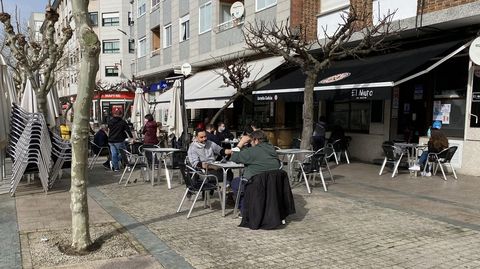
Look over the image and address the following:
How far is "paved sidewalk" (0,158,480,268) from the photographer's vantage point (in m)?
4.61

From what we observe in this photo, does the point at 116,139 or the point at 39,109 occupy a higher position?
the point at 39,109

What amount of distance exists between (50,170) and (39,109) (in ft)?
9.67

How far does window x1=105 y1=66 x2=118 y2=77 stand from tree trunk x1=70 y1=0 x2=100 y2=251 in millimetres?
41887

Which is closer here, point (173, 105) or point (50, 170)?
point (50, 170)

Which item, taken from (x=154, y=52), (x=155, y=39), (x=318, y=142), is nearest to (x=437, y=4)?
(x=318, y=142)

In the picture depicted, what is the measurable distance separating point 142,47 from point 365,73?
861 inches

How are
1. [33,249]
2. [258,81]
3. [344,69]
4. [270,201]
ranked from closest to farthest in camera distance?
[33,249] → [270,201] → [344,69] → [258,81]

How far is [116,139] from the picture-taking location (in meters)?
11.2

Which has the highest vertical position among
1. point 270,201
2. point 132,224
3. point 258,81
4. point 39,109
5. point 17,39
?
point 17,39

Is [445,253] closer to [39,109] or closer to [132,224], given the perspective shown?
[132,224]

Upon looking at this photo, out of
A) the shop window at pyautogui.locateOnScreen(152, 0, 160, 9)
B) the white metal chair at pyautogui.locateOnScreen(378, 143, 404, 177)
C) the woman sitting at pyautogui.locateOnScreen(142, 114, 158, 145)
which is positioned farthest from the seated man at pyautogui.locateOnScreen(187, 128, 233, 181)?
the shop window at pyautogui.locateOnScreen(152, 0, 160, 9)

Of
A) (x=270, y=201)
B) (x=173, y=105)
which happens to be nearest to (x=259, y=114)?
(x=173, y=105)

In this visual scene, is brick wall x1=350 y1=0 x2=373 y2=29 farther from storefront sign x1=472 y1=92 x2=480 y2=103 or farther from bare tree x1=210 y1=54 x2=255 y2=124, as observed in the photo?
bare tree x1=210 y1=54 x2=255 y2=124

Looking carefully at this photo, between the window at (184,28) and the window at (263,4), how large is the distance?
6828 millimetres
